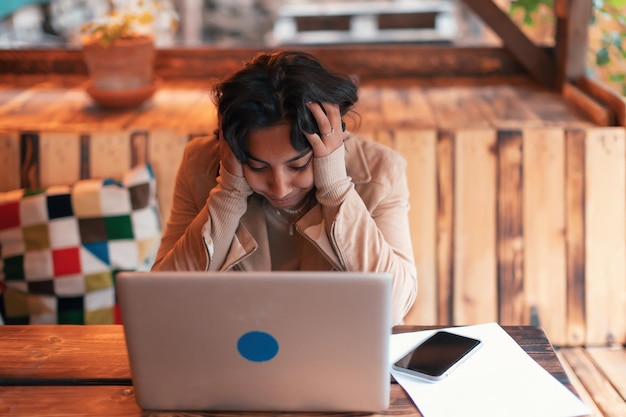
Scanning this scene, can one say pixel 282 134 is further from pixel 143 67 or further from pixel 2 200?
pixel 143 67

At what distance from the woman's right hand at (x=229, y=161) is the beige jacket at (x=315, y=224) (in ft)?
0.06

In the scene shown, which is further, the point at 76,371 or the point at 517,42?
the point at 517,42

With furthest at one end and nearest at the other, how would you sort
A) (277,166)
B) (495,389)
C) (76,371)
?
(277,166) → (76,371) → (495,389)

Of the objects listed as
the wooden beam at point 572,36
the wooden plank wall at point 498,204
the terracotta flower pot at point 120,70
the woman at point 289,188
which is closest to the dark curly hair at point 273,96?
the woman at point 289,188

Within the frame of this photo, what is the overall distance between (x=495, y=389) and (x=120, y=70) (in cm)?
189

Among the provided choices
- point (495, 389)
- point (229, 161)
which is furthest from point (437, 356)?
point (229, 161)

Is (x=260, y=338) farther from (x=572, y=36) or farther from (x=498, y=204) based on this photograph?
(x=572, y=36)

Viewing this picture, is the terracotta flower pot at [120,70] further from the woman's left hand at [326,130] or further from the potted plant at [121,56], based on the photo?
the woman's left hand at [326,130]

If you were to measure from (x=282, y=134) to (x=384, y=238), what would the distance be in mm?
369

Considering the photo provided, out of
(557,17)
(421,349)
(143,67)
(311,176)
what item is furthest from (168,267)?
(557,17)

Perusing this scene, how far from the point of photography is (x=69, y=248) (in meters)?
2.34

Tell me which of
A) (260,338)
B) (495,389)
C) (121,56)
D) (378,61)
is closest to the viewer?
(260,338)

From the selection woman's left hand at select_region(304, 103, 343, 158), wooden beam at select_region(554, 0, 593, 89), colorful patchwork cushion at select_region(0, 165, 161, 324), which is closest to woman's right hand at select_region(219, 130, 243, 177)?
woman's left hand at select_region(304, 103, 343, 158)

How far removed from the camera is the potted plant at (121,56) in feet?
8.90
